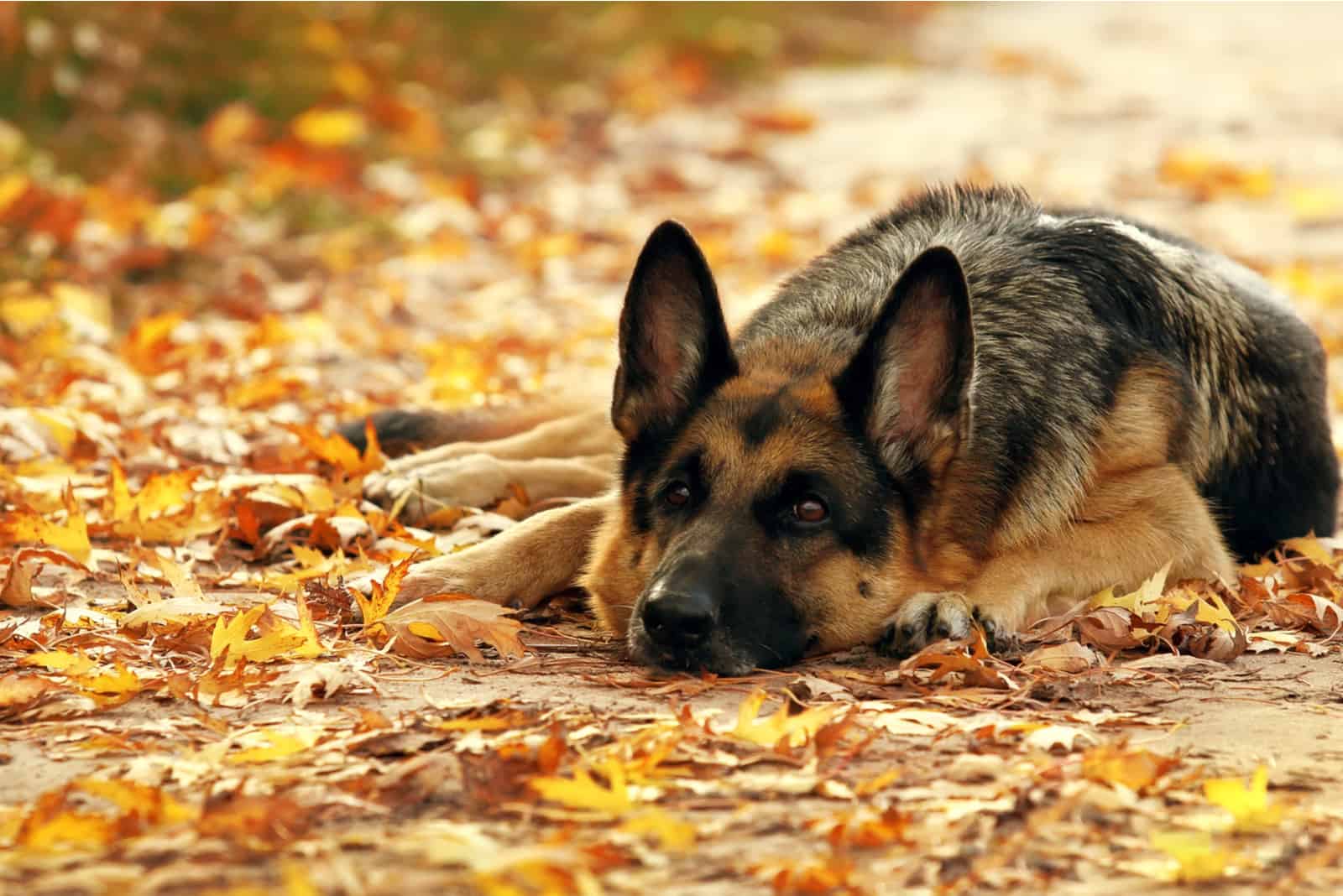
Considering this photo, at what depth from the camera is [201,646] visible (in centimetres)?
454

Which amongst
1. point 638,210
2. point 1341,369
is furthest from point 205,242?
point 1341,369

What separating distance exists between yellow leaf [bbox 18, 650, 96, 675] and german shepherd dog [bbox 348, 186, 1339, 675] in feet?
3.67

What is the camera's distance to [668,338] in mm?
4984

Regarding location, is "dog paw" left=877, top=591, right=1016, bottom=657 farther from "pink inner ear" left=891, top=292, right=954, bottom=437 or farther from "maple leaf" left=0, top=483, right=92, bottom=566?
"maple leaf" left=0, top=483, right=92, bottom=566

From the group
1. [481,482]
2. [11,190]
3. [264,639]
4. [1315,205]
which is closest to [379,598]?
[264,639]

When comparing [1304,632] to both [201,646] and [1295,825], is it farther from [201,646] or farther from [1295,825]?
[201,646]

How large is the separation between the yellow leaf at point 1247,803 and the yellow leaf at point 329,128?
11.4 m

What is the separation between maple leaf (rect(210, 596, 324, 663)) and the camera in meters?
4.42

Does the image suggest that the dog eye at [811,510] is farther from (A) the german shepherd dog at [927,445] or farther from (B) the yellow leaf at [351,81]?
(B) the yellow leaf at [351,81]

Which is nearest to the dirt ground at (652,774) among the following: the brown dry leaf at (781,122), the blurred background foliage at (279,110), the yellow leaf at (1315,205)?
the blurred background foliage at (279,110)

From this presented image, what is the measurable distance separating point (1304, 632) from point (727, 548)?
2.01 metres

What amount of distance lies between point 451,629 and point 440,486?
1838 mm

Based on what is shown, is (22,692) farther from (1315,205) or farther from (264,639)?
(1315,205)

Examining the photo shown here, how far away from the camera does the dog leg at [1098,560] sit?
15.7 ft
